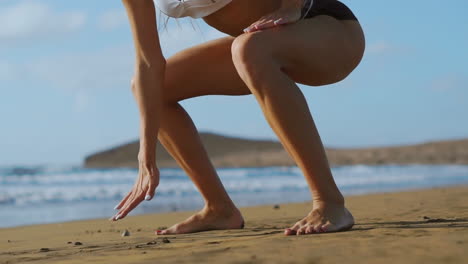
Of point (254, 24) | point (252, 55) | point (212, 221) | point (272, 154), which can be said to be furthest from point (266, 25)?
point (272, 154)

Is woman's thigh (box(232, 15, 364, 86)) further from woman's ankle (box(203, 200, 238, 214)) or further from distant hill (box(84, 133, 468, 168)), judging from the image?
distant hill (box(84, 133, 468, 168))

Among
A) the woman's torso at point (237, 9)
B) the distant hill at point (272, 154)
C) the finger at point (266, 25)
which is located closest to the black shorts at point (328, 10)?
the woman's torso at point (237, 9)

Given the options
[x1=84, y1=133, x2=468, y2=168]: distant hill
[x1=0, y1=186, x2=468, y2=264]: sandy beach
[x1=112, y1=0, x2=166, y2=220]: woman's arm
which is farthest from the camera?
[x1=84, y1=133, x2=468, y2=168]: distant hill

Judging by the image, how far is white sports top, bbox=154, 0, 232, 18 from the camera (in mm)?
2828

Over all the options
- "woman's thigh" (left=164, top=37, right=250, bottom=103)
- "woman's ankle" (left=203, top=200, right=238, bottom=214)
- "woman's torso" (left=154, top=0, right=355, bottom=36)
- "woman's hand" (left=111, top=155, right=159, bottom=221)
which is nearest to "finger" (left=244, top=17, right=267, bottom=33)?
"woman's torso" (left=154, top=0, right=355, bottom=36)

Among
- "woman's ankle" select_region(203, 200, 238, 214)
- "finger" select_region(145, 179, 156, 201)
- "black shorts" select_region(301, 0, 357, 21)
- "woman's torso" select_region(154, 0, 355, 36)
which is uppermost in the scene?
"woman's torso" select_region(154, 0, 355, 36)

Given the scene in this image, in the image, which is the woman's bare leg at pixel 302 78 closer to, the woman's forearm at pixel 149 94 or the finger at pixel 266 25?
the finger at pixel 266 25

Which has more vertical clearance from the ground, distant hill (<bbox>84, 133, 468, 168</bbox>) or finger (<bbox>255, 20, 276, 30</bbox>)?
distant hill (<bbox>84, 133, 468, 168</bbox>)

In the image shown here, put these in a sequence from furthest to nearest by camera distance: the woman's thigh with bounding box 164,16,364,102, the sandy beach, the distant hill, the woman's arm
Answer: the distant hill → the woman's arm → the woman's thigh with bounding box 164,16,364,102 → the sandy beach

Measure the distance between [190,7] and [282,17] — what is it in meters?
0.40

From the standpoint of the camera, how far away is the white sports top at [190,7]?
2.83 m

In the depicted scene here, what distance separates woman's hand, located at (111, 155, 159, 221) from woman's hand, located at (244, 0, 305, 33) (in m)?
0.60

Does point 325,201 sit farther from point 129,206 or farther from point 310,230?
point 129,206

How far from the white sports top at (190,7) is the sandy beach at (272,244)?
87 centimetres
